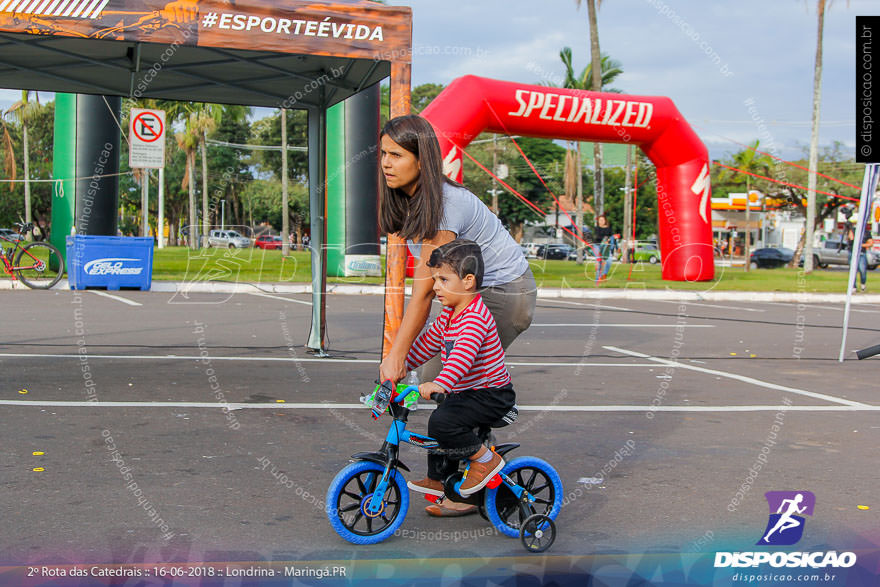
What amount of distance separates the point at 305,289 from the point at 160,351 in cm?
927

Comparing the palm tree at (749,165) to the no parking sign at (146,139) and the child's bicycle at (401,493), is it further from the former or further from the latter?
the child's bicycle at (401,493)

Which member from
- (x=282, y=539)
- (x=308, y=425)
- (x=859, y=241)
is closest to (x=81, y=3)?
(x=308, y=425)

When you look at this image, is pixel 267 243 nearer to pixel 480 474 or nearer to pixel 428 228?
pixel 428 228

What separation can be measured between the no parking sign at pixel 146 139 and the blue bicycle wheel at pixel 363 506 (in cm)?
1359

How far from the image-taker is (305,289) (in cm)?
1831

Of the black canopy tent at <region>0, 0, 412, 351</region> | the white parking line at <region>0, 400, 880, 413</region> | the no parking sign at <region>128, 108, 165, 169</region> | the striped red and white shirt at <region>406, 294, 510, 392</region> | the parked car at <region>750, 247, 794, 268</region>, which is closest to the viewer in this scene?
the striped red and white shirt at <region>406, 294, 510, 392</region>

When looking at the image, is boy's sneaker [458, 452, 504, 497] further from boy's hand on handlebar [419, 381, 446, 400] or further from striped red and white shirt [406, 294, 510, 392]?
boy's hand on handlebar [419, 381, 446, 400]

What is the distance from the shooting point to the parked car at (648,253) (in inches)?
2285

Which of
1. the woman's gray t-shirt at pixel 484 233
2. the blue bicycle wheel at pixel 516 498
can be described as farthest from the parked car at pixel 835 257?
the blue bicycle wheel at pixel 516 498

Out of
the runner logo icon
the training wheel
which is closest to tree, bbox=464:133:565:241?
the runner logo icon

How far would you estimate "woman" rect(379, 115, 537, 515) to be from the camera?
12.6ft

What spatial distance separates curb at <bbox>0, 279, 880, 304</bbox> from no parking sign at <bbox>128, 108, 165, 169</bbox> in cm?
245

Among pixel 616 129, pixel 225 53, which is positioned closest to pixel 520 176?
pixel 616 129

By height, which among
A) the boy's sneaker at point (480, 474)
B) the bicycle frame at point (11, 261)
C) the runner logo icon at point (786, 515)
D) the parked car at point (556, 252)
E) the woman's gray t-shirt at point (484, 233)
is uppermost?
the woman's gray t-shirt at point (484, 233)
